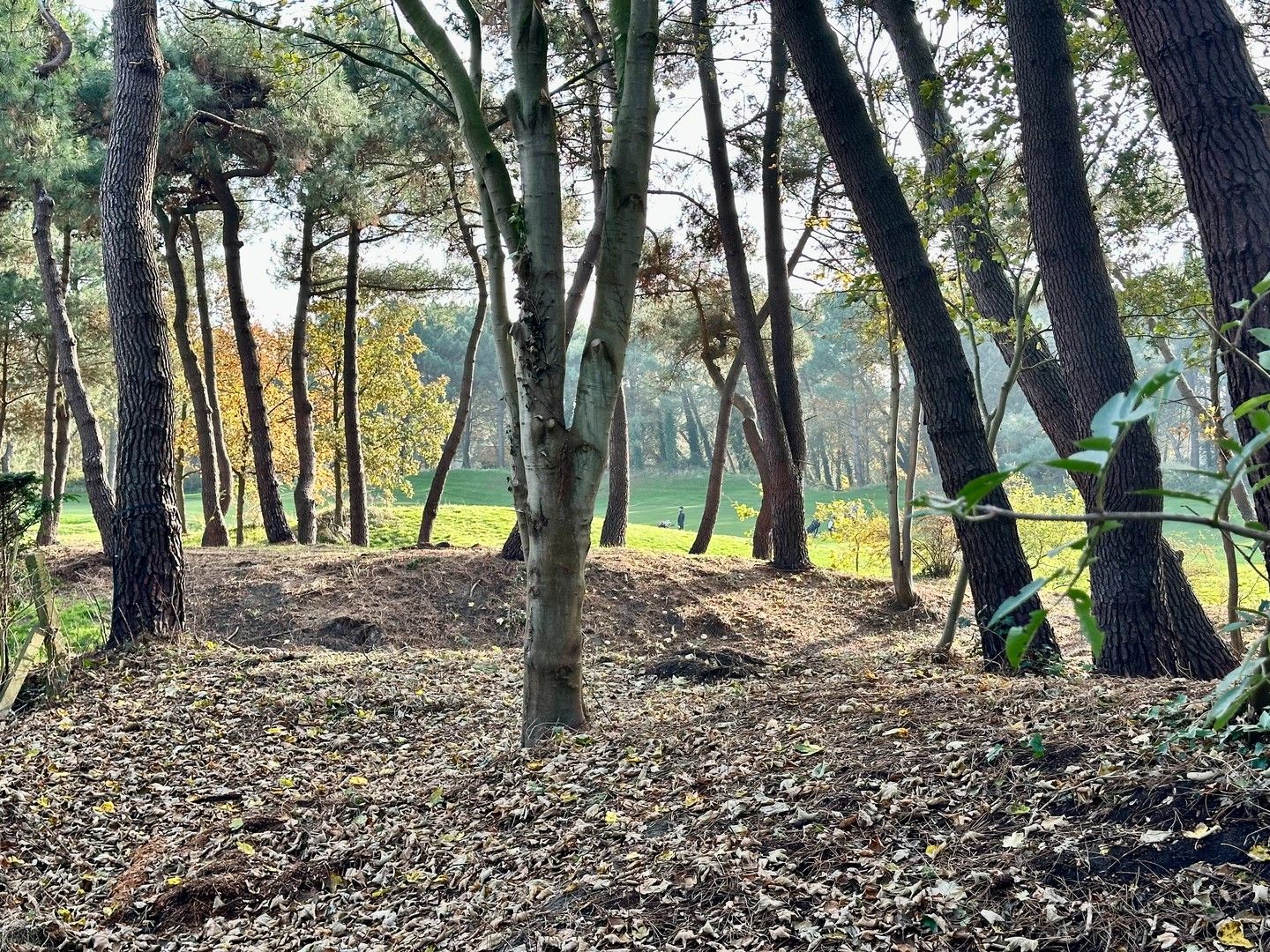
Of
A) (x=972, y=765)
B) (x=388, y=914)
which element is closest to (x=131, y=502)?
(x=388, y=914)

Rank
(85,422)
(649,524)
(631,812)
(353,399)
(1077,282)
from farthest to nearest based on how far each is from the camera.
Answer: (649,524), (353,399), (85,422), (1077,282), (631,812)

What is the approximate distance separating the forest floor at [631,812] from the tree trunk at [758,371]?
5409 mm

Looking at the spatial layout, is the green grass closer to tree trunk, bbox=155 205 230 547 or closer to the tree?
tree trunk, bbox=155 205 230 547

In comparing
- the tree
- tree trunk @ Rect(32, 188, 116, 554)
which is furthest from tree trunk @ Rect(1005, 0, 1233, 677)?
tree trunk @ Rect(32, 188, 116, 554)

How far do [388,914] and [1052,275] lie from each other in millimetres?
4479

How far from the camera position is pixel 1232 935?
6.29ft

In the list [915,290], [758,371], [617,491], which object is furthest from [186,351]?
[915,290]

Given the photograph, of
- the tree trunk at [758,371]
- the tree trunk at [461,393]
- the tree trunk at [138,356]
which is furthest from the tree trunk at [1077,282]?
the tree trunk at [461,393]

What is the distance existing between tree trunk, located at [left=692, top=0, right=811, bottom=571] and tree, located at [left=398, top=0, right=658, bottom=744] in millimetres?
7254

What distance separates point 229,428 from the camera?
2480 centimetres

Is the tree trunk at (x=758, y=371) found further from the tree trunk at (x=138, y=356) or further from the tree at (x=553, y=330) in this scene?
the tree at (x=553, y=330)

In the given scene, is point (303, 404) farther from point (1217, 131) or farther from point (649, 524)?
point (649, 524)

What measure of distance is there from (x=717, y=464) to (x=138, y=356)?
10.1 meters

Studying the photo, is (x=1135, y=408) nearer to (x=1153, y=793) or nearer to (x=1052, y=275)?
(x=1153, y=793)
